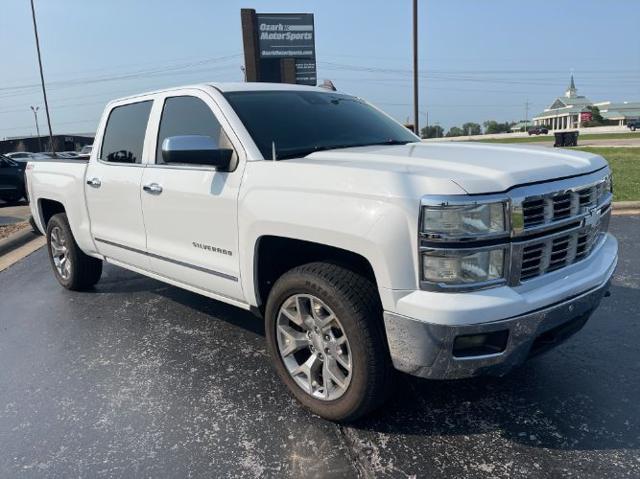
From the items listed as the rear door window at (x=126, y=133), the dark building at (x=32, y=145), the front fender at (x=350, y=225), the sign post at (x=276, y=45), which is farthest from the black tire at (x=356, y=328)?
the dark building at (x=32, y=145)

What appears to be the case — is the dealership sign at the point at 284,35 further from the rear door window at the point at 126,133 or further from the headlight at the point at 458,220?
the headlight at the point at 458,220

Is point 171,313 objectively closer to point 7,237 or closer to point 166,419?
point 166,419

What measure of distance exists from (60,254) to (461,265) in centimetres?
475

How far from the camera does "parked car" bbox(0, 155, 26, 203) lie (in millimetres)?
14914

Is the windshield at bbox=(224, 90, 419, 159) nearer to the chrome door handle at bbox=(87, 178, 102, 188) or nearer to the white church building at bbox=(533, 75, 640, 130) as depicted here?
the chrome door handle at bbox=(87, 178, 102, 188)

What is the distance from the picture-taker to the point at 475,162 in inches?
108

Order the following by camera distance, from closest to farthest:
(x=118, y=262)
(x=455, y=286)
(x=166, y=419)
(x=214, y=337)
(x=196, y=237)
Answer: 1. (x=455, y=286)
2. (x=166, y=419)
3. (x=196, y=237)
4. (x=214, y=337)
5. (x=118, y=262)

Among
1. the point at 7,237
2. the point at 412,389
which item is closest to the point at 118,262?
the point at 412,389

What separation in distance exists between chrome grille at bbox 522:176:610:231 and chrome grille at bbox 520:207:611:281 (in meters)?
0.08

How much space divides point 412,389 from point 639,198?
308 inches

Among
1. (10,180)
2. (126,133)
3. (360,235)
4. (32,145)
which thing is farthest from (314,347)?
(32,145)

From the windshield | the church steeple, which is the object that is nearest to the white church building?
the church steeple

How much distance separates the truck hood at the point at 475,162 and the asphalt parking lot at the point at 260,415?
1.28 meters

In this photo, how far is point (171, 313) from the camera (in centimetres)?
488
